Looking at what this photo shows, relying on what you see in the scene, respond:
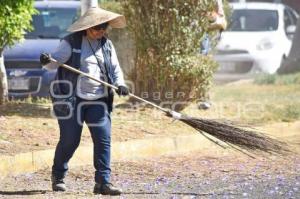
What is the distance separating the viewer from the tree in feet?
33.1

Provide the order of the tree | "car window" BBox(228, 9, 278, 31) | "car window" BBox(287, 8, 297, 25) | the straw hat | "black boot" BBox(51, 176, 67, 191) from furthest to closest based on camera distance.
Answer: "car window" BBox(287, 8, 297, 25) < "car window" BBox(228, 9, 278, 31) < the tree < "black boot" BBox(51, 176, 67, 191) < the straw hat

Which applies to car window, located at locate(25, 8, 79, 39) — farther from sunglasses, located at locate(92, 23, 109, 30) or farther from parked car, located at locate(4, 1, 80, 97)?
sunglasses, located at locate(92, 23, 109, 30)

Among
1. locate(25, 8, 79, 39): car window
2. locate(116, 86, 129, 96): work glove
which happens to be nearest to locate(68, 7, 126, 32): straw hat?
locate(116, 86, 129, 96): work glove

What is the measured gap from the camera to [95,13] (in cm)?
754

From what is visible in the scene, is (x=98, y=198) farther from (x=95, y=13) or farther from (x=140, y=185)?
(x=95, y=13)

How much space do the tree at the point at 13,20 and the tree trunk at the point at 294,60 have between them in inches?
314

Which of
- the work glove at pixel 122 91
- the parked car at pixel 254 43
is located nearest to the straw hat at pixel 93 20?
the work glove at pixel 122 91

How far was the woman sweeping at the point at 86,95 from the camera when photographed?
24.2ft

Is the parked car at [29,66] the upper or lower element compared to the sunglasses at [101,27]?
lower

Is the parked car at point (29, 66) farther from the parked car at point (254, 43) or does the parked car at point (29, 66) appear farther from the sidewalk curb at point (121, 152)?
the parked car at point (254, 43)

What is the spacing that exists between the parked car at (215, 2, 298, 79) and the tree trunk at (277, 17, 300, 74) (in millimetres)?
350

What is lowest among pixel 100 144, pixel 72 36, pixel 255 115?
pixel 255 115

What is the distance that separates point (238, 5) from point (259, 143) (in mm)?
11752

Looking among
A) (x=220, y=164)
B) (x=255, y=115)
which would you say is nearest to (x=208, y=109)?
(x=255, y=115)
